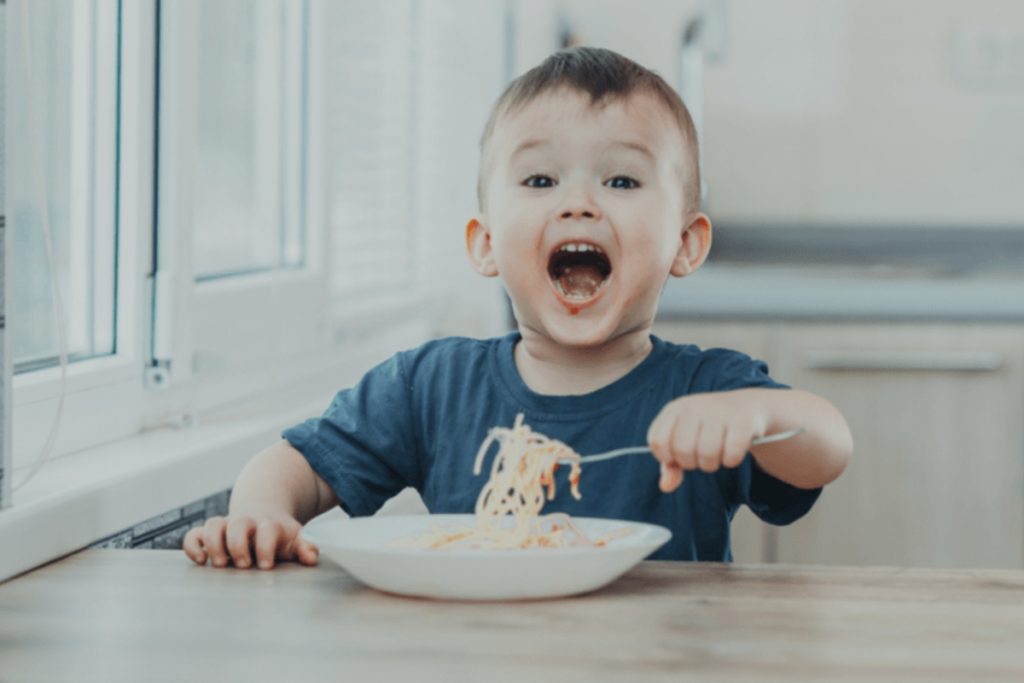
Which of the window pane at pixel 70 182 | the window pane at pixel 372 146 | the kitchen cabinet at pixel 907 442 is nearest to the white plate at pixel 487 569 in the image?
the window pane at pixel 70 182

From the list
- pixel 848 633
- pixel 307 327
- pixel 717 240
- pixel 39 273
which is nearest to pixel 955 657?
pixel 848 633

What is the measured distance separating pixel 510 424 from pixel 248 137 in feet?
2.90

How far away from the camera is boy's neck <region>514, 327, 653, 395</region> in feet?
4.32

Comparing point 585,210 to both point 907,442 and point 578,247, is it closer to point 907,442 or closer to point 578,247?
point 578,247

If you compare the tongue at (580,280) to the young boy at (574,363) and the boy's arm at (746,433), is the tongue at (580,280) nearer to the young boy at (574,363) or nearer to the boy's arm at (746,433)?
the young boy at (574,363)

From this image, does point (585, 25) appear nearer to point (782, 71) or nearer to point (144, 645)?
point (782, 71)

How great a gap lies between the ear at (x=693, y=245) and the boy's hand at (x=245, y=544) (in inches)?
18.3

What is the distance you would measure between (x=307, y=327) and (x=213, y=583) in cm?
118

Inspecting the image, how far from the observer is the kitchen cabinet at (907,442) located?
263 cm

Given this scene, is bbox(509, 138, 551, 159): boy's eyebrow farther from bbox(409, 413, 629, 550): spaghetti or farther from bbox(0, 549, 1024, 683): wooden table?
bbox(0, 549, 1024, 683): wooden table

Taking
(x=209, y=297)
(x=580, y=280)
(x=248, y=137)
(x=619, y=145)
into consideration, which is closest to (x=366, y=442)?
(x=580, y=280)

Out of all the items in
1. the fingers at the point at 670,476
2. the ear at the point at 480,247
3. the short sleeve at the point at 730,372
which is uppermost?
the ear at the point at 480,247

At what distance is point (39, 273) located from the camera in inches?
58.0

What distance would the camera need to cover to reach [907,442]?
2664 millimetres
